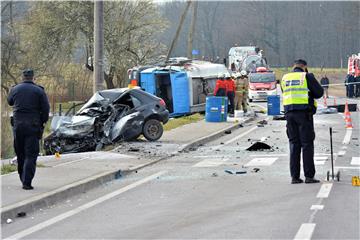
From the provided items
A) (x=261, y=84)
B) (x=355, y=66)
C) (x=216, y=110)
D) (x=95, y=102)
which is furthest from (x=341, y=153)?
(x=355, y=66)

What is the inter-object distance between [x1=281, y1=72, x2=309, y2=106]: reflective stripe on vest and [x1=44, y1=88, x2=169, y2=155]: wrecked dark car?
7.10 m

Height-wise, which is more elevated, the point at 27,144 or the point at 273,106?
the point at 27,144

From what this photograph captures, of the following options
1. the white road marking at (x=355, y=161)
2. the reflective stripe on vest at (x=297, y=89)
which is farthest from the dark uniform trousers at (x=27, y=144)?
the white road marking at (x=355, y=161)

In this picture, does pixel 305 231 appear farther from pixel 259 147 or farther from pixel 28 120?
pixel 259 147

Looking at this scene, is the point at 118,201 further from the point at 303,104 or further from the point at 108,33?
the point at 108,33

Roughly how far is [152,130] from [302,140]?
778cm

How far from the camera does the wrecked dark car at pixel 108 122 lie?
57.9ft

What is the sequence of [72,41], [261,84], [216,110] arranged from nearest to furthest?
[216,110], [261,84], [72,41]

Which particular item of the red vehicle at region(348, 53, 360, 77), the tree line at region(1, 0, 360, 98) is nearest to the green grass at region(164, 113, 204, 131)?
the tree line at region(1, 0, 360, 98)

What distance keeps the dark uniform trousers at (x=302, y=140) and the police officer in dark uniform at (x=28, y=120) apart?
3773 mm

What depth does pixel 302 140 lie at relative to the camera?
1152 centimetres

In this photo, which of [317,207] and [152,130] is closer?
[317,207]

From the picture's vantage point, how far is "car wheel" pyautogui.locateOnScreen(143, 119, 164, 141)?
61.4 feet

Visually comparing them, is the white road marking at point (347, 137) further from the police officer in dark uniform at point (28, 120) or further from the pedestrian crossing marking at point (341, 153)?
the police officer in dark uniform at point (28, 120)
